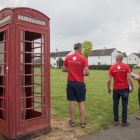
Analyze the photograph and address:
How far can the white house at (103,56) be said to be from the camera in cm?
7212

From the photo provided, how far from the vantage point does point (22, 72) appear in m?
3.84

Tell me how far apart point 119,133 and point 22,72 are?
2722 millimetres

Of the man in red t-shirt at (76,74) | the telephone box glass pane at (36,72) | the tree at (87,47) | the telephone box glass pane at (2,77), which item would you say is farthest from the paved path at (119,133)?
the tree at (87,47)

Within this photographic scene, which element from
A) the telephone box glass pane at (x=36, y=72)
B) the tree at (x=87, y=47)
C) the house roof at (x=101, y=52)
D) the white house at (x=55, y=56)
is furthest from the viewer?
the white house at (x=55, y=56)

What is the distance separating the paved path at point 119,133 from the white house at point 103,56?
225 ft

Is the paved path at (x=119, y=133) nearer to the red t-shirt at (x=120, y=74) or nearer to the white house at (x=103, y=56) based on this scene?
the red t-shirt at (x=120, y=74)

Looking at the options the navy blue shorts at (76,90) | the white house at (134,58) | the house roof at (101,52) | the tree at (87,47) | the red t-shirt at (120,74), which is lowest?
the navy blue shorts at (76,90)

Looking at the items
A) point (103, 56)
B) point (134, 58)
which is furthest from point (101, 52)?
point (134, 58)

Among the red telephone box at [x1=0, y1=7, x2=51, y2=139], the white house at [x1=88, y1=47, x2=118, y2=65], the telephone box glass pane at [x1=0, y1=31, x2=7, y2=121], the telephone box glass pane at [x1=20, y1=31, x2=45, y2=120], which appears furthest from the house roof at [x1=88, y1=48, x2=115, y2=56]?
the telephone box glass pane at [x1=0, y1=31, x2=7, y2=121]

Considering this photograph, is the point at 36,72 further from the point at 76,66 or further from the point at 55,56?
the point at 55,56

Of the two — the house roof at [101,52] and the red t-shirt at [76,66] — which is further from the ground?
the house roof at [101,52]

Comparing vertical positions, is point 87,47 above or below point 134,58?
above

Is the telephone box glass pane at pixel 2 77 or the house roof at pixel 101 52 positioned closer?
the telephone box glass pane at pixel 2 77

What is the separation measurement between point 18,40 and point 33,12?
0.74 meters
